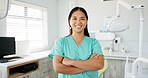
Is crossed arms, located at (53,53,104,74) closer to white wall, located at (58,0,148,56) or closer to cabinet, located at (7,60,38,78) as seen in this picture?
cabinet, located at (7,60,38,78)

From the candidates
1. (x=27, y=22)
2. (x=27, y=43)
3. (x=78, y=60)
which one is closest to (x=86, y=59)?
(x=78, y=60)

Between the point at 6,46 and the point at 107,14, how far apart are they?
2.44 metres

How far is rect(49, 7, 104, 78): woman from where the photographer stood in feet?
4.23

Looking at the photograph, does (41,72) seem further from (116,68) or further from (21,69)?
(116,68)

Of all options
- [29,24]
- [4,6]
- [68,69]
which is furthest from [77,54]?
[29,24]

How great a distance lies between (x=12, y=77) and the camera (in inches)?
89.0

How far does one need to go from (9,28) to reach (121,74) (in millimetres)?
2452

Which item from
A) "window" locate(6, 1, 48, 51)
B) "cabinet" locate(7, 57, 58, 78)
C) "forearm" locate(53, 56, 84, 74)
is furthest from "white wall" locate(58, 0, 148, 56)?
"forearm" locate(53, 56, 84, 74)

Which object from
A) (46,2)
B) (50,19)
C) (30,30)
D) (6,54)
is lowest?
(6,54)

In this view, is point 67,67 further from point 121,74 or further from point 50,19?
point 50,19

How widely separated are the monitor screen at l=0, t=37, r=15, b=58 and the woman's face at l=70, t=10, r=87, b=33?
1568 millimetres

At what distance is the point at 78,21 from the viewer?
1336mm

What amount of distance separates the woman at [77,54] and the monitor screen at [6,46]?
1.40 m

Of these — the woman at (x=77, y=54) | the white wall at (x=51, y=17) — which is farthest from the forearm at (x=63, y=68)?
the white wall at (x=51, y=17)
